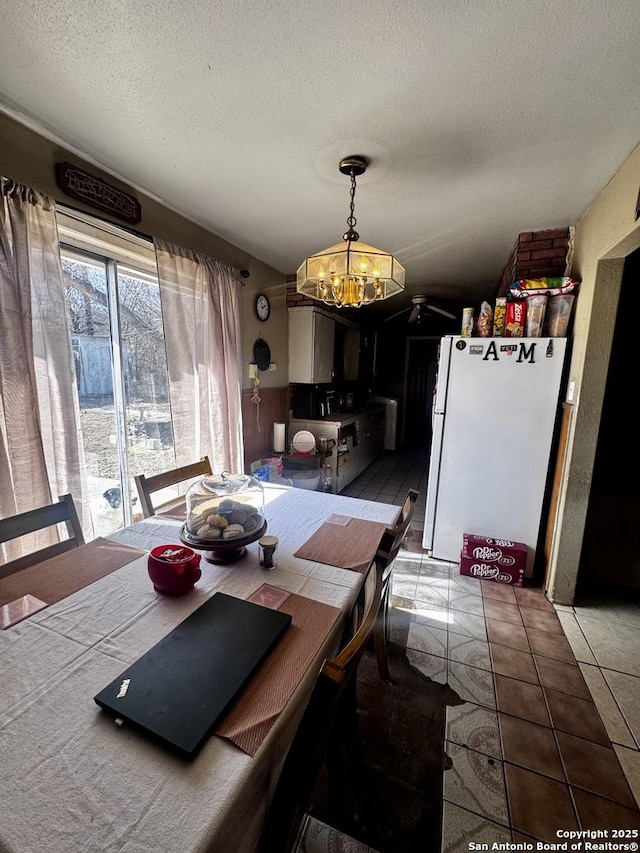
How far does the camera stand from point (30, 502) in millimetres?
1471

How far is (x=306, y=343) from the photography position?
3.51 metres

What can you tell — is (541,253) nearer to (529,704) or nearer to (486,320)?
(486,320)

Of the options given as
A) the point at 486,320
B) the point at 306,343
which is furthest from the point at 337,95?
the point at 306,343

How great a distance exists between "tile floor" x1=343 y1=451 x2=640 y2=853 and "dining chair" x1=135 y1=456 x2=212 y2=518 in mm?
1387

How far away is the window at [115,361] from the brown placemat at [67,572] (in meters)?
0.77

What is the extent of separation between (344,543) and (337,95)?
163 cm

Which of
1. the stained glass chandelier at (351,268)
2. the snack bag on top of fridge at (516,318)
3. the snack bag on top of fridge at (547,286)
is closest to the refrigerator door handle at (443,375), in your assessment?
the snack bag on top of fridge at (516,318)

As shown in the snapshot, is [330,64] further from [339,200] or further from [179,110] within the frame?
[339,200]

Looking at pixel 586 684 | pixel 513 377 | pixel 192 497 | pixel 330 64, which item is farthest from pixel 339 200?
pixel 586 684

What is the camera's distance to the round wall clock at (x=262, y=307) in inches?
120

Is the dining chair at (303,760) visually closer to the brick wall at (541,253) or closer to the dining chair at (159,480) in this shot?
the dining chair at (159,480)

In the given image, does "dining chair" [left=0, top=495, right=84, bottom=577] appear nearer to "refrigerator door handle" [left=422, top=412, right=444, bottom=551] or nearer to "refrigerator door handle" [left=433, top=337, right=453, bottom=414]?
"refrigerator door handle" [left=422, top=412, right=444, bottom=551]

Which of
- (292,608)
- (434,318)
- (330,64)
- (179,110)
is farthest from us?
(434,318)

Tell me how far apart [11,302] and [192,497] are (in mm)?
1081
